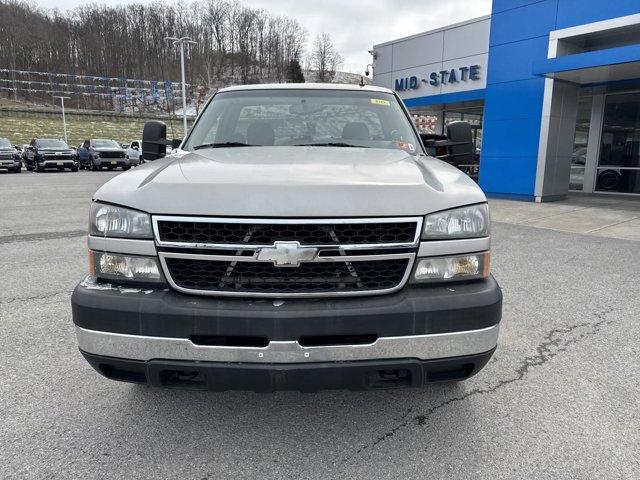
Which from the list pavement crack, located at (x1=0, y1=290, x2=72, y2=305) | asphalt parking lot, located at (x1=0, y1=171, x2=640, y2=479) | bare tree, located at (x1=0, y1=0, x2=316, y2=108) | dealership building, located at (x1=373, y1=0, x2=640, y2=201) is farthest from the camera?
bare tree, located at (x1=0, y1=0, x2=316, y2=108)

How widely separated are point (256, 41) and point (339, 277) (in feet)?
305

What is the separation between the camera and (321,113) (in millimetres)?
3521

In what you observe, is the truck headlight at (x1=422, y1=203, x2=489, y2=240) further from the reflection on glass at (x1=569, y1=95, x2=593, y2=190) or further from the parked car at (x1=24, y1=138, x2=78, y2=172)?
the parked car at (x1=24, y1=138, x2=78, y2=172)

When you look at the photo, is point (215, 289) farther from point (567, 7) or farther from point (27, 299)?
point (567, 7)

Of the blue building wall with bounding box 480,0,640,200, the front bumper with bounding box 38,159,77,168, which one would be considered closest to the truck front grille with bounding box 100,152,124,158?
the front bumper with bounding box 38,159,77,168

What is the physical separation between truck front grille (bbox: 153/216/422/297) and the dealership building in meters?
11.6

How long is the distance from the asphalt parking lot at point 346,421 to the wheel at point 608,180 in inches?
562

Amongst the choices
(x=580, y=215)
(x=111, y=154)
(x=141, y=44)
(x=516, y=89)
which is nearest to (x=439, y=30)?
(x=516, y=89)

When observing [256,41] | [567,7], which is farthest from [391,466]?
[256,41]

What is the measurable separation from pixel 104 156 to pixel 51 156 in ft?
9.00

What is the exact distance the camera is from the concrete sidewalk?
358 inches

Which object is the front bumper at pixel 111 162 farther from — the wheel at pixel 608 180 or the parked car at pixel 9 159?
the wheel at pixel 608 180

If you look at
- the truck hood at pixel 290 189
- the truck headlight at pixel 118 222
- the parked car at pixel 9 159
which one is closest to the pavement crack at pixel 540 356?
the truck hood at pixel 290 189

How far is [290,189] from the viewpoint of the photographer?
2.10 m
